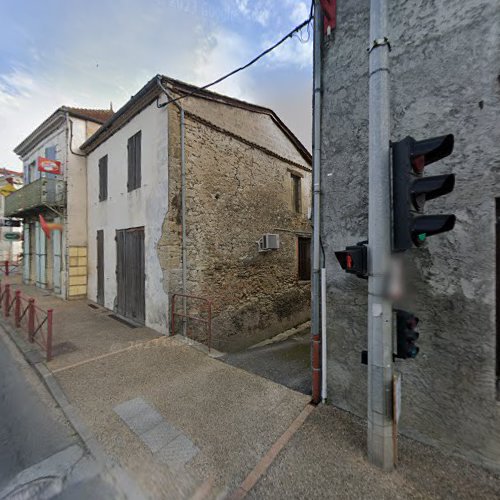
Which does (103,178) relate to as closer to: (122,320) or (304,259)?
(122,320)

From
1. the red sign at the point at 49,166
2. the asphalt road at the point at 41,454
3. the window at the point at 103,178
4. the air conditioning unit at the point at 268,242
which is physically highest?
the red sign at the point at 49,166

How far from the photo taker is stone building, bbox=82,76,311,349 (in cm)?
668

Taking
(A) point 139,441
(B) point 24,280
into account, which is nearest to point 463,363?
(A) point 139,441

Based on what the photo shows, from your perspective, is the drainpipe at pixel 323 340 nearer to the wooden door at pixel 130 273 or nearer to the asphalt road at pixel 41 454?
the asphalt road at pixel 41 454

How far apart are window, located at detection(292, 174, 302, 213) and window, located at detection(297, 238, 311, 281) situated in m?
1.36

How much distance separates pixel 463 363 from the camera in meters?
2.59

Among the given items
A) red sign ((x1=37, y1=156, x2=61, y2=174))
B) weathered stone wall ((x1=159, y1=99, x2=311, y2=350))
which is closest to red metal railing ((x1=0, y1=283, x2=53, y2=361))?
weathered stone wall ((x1=159, y1=99, x2=311, y2=350))

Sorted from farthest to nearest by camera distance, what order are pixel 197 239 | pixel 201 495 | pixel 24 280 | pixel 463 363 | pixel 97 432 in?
pixel 24 280 < pixel 197 239 < pixel 97 432 < pixel 463 363 < pixel 201 495

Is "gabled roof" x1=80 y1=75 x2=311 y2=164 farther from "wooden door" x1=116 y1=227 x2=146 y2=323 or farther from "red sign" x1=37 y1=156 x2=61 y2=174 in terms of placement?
"wooden door" x1=116 y1=227 x2=146 y2=323

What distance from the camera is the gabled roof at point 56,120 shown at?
10.3 m

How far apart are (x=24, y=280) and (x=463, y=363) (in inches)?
717

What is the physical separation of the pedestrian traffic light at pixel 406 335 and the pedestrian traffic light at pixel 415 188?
2.02ft

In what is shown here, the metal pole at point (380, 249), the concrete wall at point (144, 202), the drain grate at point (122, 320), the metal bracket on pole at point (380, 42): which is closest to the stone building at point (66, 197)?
the concrete wall at point (144, 202)

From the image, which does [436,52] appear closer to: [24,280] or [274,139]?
[274,139]
